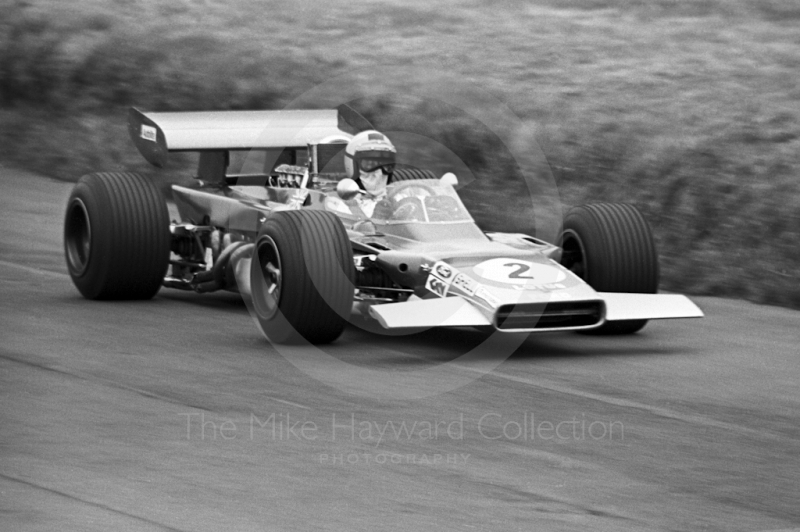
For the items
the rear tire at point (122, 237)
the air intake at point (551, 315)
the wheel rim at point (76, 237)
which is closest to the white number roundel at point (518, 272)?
the air intake at point (551, 315)

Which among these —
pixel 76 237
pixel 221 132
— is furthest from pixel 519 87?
pixel 76 237

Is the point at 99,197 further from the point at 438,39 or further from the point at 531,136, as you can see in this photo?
the point at 438,39

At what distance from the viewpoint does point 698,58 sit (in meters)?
16.9

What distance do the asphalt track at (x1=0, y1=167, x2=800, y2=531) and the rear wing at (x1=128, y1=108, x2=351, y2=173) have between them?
138 cm

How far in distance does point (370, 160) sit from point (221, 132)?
1.79 m

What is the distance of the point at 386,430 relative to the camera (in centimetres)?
734

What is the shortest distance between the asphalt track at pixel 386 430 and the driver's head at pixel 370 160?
1.21 meters

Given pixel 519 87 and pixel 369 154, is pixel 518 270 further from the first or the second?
pixel 519 87

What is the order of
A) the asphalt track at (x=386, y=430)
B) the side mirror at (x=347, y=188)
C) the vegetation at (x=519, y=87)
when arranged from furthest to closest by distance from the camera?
1. the vegetation at (x=519, y=87)
2. the side mirror at (x=347, y=188)
3. the asphalt track at (x=386, y=430)

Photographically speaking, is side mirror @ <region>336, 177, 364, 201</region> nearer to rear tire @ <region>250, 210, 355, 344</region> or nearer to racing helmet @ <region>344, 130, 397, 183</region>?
racing helmet @ <region>344, 130, 397, 183</region>

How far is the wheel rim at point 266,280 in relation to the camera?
30.3 feet

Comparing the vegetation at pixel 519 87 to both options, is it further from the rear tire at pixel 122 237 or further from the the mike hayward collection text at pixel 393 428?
the the mike hayward collection text at pixel 393 428

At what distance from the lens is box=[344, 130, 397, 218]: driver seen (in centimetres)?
1012

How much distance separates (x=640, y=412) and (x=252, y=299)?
9.42ft
